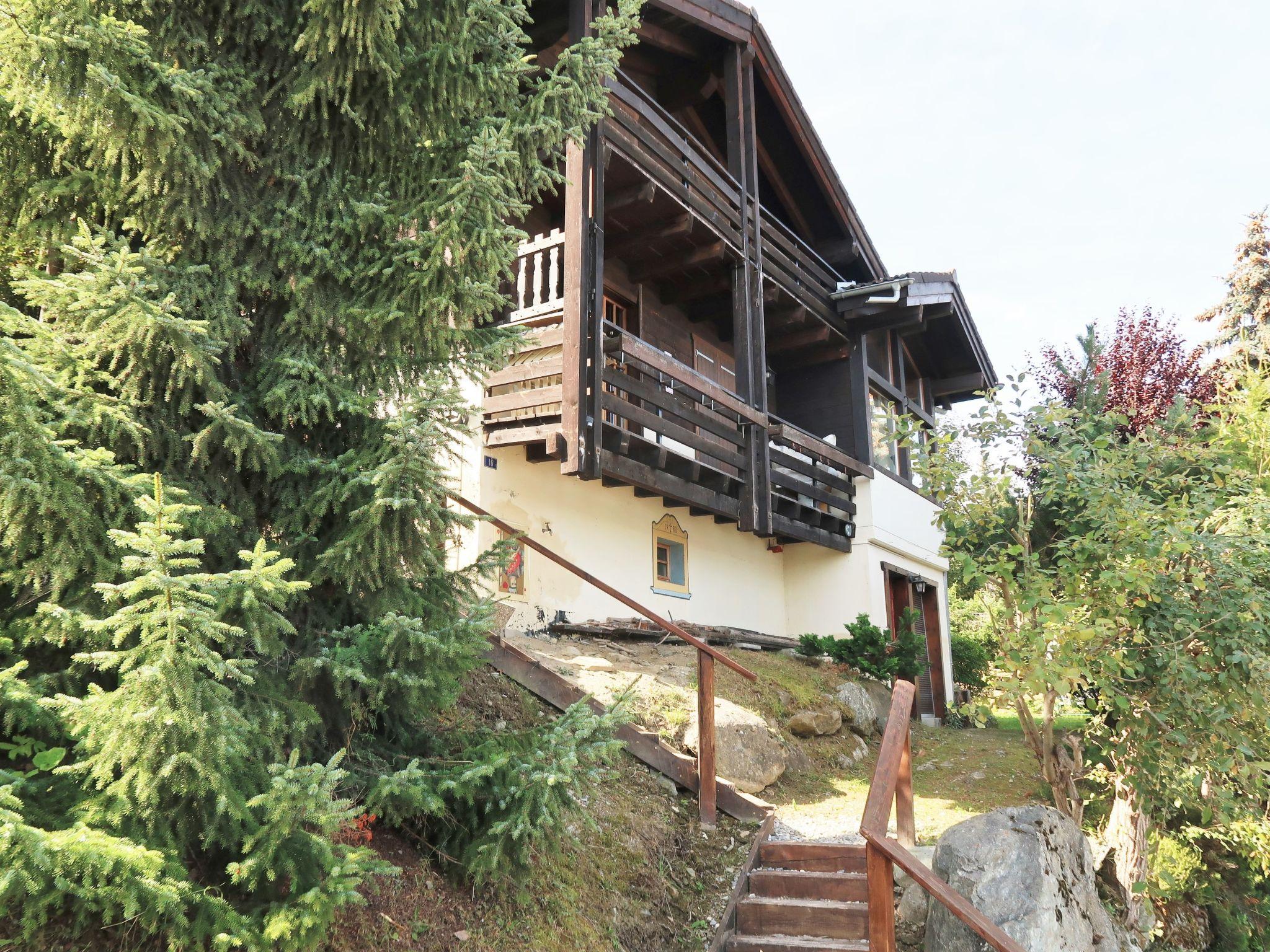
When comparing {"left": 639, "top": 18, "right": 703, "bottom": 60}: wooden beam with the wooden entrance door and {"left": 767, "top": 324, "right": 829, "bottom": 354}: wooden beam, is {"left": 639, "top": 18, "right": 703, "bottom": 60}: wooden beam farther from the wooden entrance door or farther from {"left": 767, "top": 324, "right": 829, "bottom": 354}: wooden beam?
the wooden entrance door

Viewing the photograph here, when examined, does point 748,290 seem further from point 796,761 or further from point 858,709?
point 796,761

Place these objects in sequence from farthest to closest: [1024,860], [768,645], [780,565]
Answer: [780,565] < [768,645] < [1024,860]

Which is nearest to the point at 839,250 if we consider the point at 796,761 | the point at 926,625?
the point at 926,625

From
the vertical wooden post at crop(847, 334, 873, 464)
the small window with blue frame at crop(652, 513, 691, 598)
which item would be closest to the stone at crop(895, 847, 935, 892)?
the small window with blue frame at crop(652, 513, 691, 598)

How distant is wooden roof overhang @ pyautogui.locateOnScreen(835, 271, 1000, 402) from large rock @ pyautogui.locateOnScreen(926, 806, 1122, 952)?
24.4 feet

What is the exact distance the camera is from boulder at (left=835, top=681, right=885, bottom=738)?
34.1 ft

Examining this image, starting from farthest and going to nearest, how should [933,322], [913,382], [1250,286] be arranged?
[1250,286]
[913,382]
[933,322]

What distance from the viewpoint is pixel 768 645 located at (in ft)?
41.2

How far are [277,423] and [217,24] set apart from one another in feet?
6.04

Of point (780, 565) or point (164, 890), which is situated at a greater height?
point (780, 565)

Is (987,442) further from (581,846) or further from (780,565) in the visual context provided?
(780,565)

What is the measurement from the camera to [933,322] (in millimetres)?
17750

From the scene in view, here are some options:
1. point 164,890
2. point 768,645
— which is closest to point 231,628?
point 164,890

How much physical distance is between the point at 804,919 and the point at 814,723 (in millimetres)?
4479
